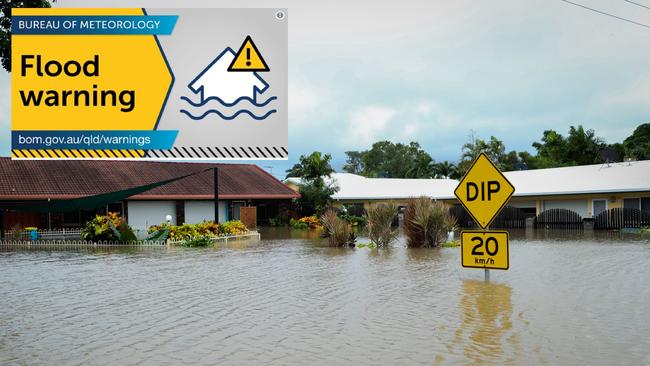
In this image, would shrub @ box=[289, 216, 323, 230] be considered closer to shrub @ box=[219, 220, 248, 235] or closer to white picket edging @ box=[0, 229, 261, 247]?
shrub @ box=[219, 220, 248, 235]

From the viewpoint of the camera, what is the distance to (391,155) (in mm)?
101250

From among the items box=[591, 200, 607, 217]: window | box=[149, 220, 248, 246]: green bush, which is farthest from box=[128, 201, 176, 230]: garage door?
box=[591, 200, 607, 217]: window

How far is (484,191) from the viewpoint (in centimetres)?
1323

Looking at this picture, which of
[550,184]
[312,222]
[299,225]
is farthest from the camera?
[312,222]

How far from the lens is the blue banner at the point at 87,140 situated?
47.1ft

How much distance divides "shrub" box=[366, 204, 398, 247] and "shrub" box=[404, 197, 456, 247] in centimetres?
63

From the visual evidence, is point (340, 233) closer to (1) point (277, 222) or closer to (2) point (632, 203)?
(2) point (632, 203)

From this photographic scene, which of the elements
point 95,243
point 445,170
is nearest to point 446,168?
point 445,170

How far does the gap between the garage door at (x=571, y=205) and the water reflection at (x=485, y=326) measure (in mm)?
31917

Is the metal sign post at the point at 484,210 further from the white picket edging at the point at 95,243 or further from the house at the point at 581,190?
the house at the point at 581,190

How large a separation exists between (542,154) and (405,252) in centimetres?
5964

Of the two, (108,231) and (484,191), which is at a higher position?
(484,191)

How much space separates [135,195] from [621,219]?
2996cm

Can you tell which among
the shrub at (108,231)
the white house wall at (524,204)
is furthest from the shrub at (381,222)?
the white house wall at (524,204)
